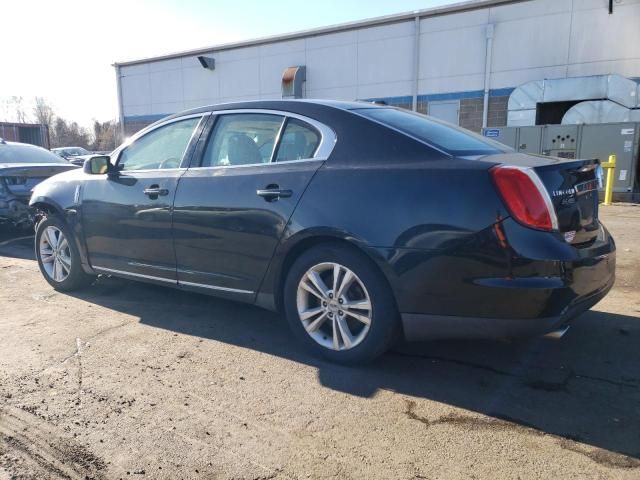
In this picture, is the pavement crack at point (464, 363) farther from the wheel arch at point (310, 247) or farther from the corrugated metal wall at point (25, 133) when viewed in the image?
the corrugated metal wall at point (25, 133)

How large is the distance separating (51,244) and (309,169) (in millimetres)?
3168

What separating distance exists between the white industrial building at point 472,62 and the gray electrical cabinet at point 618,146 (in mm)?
1241

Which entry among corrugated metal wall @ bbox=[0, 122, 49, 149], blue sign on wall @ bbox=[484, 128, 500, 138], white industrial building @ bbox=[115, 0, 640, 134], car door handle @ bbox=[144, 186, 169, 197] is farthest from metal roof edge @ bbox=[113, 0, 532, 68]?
car door handle @ bbox=[144, 186, 169, 197]

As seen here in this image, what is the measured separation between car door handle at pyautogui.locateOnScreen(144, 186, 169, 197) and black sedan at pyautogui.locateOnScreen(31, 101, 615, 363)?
0.04 feet

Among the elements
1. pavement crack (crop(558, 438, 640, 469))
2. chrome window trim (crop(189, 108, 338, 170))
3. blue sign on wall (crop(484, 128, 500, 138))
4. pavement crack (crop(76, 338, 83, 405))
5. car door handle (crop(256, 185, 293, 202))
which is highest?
blue sign on wall (crop(484, 128, 500, 138))

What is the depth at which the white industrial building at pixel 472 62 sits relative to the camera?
14.8 m

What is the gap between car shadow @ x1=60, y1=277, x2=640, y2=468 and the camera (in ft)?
8.02

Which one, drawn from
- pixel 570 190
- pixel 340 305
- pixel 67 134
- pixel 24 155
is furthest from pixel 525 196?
pixel 67 134

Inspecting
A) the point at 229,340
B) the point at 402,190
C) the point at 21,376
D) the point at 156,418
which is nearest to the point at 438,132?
the point at 402,190

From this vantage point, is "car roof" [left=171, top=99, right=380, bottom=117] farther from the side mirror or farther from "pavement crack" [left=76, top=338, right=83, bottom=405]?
"pavement crack" [left=76, top=338, right=83, bottom=405]

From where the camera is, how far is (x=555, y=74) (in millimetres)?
15789

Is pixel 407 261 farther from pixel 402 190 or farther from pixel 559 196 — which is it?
pixel 559 196

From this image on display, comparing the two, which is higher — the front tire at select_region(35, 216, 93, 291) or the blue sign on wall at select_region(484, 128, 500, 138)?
the blue sign on wall at select_region(484, 128, 500, 138)

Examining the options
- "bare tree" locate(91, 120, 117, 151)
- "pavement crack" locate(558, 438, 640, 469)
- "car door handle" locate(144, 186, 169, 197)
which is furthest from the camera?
"bare tree" locate(91, 120, 117, 151)
